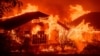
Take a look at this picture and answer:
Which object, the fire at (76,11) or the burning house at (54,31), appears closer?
the burning house at (54,31)

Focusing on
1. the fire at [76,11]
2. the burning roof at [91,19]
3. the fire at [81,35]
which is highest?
the fire at [76,11]

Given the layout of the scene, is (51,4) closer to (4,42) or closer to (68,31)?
(68,31)

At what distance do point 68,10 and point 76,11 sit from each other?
303 mm

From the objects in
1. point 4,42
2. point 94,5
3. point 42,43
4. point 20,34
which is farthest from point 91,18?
point 4,42

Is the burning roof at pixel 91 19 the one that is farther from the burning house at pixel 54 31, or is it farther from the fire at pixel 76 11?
the fire at pixel 76 11

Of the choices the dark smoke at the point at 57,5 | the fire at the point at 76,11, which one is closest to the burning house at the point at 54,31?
the fire at the point at 76,11

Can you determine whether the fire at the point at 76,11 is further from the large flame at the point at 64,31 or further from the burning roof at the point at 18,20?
the burning roof at the point at 18,20

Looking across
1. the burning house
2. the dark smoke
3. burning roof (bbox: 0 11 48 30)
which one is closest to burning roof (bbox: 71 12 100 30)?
the burning house

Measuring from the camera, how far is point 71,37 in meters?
8.92

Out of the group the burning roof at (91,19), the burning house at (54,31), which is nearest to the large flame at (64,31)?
the burning house at (54,31)

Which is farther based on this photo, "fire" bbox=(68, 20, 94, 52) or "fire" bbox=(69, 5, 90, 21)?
"fire" bbox=(69, 5, 90, 21)

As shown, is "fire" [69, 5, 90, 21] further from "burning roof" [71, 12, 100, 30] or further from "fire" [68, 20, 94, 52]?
"fire" [68, 20, 94, 52]

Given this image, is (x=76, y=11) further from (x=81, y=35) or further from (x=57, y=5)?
(x=81, y=35)

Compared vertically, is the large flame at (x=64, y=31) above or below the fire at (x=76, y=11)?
below
